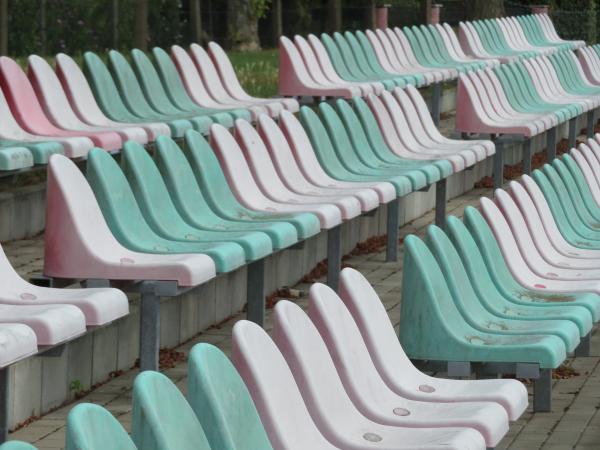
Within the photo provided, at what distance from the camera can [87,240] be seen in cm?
526

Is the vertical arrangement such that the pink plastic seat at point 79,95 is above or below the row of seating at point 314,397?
above

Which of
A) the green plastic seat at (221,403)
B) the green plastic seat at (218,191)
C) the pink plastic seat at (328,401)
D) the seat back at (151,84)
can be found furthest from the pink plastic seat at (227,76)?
the green plastic seat at (221,403)

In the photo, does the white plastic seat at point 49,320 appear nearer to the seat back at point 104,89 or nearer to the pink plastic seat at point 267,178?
the pink plastic seat at point 267,178

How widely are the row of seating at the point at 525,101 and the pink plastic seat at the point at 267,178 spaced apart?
11.5 feet

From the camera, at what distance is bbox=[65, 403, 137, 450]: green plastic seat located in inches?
101

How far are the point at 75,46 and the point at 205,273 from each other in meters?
15.6

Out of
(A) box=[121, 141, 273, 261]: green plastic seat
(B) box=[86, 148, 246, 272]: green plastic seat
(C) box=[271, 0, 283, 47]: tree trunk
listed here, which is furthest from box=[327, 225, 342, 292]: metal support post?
(C) box=[271, 0, 283, 47]: tree trunk

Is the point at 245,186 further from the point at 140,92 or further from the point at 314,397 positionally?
the point at 314,397

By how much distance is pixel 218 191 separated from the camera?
6.39m

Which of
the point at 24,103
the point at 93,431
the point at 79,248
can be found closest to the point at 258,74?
the point at 24,103

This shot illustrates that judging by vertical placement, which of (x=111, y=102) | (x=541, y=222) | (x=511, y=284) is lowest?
(x=511, y=284)

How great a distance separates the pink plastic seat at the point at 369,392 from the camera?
155 inches

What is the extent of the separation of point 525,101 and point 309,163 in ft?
15.6

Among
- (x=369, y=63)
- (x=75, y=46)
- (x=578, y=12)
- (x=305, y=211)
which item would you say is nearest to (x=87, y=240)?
(x=305, y=211)
